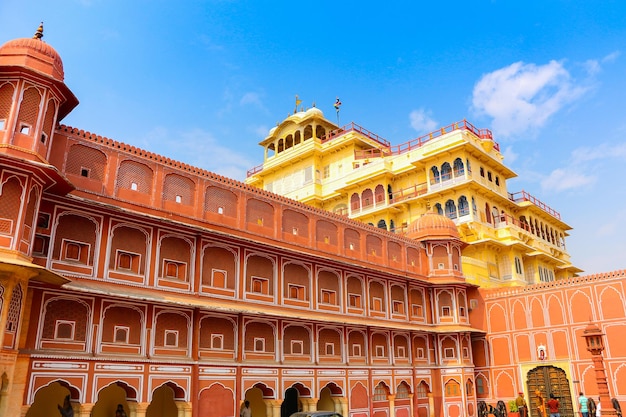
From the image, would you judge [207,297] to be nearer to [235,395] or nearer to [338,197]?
[235,395]

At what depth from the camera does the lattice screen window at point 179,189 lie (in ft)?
67.4

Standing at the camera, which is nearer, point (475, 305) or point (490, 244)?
point (475, 305)

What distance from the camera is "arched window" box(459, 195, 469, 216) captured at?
35.5m

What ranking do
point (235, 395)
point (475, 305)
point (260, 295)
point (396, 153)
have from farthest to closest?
point (396, 153) < point (475, 305) < point (260, 295) < point (235, 395)

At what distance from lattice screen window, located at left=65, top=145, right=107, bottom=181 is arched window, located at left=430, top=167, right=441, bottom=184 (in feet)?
79.4

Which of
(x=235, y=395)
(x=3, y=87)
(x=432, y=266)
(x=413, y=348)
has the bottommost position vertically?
(x=235, y=395)

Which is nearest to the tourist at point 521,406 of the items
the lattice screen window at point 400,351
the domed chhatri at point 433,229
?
the lattice screen window at point 400,351

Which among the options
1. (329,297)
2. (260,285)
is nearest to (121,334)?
(260,285)

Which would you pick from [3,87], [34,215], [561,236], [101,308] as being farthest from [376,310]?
[561,236]

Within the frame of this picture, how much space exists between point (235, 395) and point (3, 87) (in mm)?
13074

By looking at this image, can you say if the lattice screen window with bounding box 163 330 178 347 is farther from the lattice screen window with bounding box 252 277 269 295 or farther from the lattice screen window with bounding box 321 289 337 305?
the lattice screen window with bounding box 321 289 337 305

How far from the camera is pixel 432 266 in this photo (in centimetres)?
3169

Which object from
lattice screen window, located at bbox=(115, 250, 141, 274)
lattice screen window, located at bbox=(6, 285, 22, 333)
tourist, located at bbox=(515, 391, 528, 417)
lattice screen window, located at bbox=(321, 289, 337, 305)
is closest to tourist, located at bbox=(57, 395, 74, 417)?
lattice screen window, located at bbox=(6, 285, 22, 333)

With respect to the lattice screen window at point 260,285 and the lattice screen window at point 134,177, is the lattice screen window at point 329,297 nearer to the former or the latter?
the lattice screen window at point 260,285
